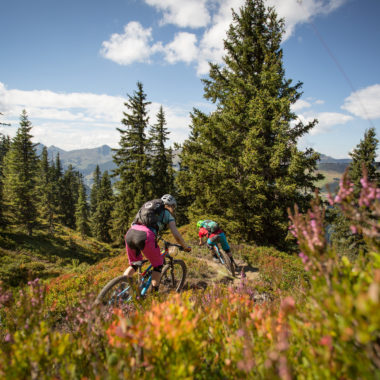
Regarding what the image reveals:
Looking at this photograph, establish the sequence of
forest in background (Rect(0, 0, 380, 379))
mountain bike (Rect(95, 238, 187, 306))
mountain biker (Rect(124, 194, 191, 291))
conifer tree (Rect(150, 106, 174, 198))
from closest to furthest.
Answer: forest in background (Rect(0, 0, 380, 379)), mountain bike (Rect(95, 238, 187, 306)), mountain biker (Rect(124, 194, 191, 291)), conifer tree (Rect(150, 106, 174, 198))

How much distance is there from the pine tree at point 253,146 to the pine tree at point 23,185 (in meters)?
25.3

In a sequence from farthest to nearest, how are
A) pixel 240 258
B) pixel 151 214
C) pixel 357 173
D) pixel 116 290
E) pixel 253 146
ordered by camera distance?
pixel 357 173
pixel 253 146
pixel 240 258
pixel 151 214
pixel 116 290

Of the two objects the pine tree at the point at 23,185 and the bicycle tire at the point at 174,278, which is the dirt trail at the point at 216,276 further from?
the pine tree at the point at 23,185

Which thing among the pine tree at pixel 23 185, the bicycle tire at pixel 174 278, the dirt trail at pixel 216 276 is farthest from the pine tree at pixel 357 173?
the pine tree at pixel 23 185

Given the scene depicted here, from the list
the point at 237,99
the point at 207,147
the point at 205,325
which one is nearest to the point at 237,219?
the point at 207,147

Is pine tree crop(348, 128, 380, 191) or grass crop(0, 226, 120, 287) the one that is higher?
pine tree crop(348, 128, 380, 191)

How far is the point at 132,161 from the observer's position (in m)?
23.1

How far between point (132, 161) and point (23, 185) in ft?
54.5

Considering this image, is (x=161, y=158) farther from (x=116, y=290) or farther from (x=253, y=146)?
(x=116, y=290)

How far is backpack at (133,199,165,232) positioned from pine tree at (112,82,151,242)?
18.0m

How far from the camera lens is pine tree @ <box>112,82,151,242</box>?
73.5 feet

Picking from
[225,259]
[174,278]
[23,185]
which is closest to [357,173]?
[225,259]

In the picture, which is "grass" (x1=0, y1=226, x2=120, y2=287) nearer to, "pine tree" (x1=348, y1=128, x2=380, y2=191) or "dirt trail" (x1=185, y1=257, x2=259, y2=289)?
"dirt trail" (x1=185, y1=257, x2=259, y2=289)

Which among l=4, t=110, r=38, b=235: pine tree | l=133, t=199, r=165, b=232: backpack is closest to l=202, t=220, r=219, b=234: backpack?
l=133, t=199, r=165, b=232: backpack
